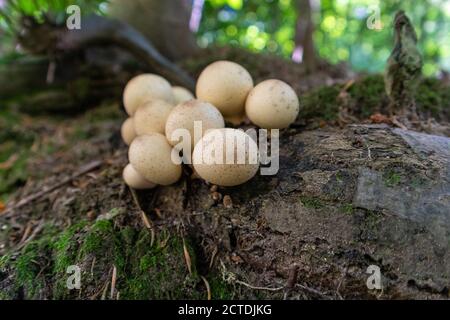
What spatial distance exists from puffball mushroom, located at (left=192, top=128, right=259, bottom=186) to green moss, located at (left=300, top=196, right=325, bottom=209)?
28cm

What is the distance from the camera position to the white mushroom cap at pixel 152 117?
2.05 metres

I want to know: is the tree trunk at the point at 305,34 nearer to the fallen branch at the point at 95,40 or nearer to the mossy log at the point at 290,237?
the fallen branch at the point at 95,40

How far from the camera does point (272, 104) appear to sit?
1.95 m

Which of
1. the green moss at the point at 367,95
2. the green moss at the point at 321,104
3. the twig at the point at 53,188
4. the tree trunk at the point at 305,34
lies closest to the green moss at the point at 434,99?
the green moss at the point at 367,95

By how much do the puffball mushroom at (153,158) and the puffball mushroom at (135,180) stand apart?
0.15 m

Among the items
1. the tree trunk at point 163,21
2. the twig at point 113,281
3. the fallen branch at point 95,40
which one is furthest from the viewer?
the tree trunk at point 163,21

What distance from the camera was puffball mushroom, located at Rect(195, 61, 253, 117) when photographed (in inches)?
80.1

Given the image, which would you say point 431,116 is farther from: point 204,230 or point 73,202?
point 73,202

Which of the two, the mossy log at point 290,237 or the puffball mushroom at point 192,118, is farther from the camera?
the puffball mushroom at point 192,118

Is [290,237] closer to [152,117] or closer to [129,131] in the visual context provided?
[152,117]

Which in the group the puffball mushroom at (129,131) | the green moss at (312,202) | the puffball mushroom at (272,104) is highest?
the puffball mushroom at (272,104)

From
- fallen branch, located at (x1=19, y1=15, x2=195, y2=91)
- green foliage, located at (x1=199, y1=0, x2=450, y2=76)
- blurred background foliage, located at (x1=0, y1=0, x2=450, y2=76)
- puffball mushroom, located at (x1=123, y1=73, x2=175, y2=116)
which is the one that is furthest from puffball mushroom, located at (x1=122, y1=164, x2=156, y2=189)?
green foliage, located at (x1=199, y1=0, x2=450, y2=76)

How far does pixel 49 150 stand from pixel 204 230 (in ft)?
6.45

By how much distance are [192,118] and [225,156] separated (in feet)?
1.09
